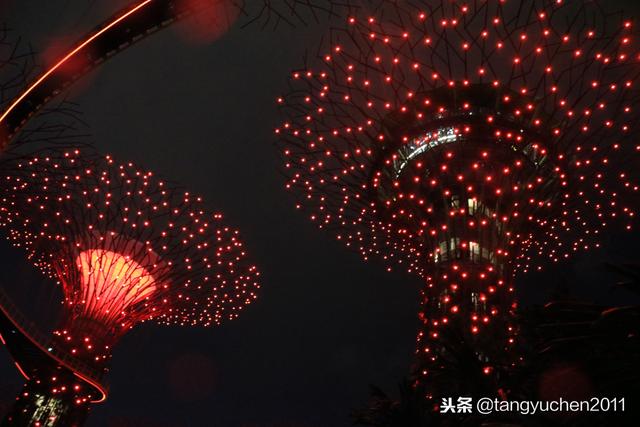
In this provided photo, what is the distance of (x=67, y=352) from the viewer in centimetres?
1775

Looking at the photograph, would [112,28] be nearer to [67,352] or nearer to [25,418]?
[67,352]

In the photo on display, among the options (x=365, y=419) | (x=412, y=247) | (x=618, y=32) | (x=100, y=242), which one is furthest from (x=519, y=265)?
(x=100, y=242)

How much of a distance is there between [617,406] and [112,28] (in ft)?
23.1

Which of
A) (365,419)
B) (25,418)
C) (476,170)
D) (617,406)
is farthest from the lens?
(25,418)

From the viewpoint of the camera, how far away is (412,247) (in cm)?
1501

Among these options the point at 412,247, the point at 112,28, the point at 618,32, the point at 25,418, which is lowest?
the point at 25,418

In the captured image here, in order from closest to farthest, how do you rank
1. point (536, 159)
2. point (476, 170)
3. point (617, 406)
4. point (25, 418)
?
point (617, 406), point (476, 170), point (536, 159), point (25, 418)

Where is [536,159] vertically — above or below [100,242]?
above

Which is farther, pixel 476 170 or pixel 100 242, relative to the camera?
pixel 100 242

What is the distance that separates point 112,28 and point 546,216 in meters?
12.0

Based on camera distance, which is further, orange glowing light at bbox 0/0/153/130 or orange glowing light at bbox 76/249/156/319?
orange glowing light at bbox 76/249/156/319

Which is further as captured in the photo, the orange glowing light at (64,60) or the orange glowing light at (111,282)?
the orange glowing light at (111,282)

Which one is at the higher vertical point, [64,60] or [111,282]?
[111,282]

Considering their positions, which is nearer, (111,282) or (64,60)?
(64,60)
